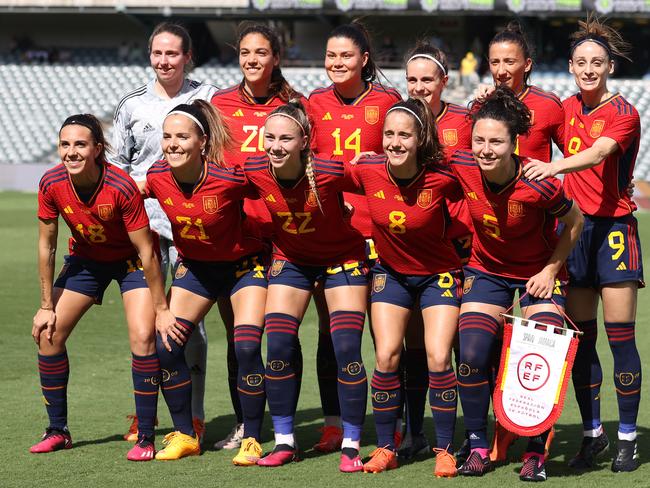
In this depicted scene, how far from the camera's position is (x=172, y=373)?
5.42 meters

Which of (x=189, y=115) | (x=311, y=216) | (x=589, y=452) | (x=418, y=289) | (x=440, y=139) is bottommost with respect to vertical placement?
(x=589, y=452)

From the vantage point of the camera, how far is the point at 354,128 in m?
5.62

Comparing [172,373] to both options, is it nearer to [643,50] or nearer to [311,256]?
[311,256]

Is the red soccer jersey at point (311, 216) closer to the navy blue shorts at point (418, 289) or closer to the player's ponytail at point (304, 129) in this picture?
the player's ponytail at point (304, 129)

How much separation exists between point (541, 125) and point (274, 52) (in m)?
1.47

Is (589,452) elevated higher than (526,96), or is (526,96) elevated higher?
(526,96)

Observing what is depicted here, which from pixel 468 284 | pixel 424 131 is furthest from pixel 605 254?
pixel 424 131

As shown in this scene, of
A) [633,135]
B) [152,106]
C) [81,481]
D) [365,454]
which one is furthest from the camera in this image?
[152,106]

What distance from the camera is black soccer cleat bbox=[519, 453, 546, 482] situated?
4.97 meters

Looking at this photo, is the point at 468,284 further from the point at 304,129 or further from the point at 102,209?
the point at 102,209

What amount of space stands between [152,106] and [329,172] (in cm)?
133

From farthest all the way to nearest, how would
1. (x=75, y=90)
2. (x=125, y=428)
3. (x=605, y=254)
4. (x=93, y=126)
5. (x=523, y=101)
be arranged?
(x=75, y=90) < (x=125, y=428) < (x=523, y=101) < (x=93, y=126) < (x=605, y=254)

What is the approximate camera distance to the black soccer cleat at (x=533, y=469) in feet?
16.3

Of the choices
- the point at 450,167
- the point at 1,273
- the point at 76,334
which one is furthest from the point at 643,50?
the point at 450,167
